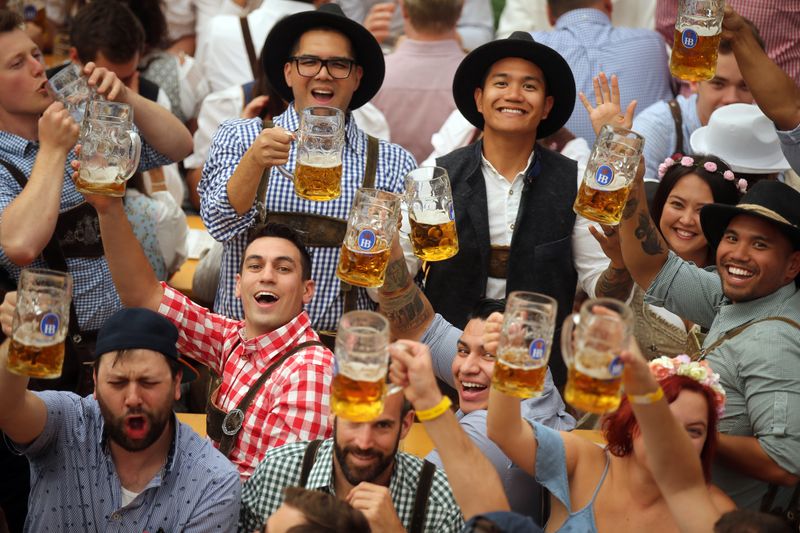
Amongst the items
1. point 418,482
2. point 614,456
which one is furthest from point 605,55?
point 418,482

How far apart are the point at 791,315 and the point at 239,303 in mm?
1918

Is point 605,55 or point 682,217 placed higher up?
point 605,55

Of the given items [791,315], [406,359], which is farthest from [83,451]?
[791,315]

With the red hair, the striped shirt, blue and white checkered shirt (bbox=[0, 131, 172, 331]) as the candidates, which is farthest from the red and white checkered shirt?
the striped shirt

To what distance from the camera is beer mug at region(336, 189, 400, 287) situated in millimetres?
3387

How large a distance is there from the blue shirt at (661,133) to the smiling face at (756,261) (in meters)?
1.71

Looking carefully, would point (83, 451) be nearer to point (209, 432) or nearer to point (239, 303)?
point (209, 432)

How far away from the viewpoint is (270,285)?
3764 millimetres

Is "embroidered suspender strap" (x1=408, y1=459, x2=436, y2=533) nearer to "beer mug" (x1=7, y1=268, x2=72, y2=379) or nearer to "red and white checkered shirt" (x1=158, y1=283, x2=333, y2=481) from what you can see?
"red and white checkered shirt" (x1=158, y1=283, x2=333, y2=481)

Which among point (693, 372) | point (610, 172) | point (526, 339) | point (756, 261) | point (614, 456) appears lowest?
point (614, 456)

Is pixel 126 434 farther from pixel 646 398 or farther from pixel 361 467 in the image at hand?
pixel 646 398

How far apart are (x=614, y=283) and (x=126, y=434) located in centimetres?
176

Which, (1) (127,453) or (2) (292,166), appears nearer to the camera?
(1) (127,453)

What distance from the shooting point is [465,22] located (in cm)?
698
